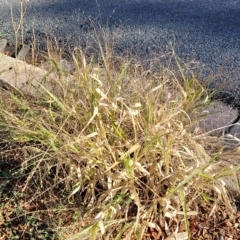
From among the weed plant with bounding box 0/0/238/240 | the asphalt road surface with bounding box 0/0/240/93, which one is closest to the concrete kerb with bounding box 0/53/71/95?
the weed plant with bounding box 0/0/238/240

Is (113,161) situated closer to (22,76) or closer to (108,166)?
(108,166)

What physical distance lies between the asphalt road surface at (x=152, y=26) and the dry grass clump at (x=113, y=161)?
3.16 ft

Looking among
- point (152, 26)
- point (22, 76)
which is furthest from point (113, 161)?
point (152, 26)

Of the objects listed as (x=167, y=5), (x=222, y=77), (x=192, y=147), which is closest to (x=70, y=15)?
(x=167, y=5)

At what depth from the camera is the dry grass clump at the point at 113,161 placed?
5.83 feet

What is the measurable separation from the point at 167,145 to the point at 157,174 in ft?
Result: 0.41

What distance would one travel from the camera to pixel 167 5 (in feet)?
12.7

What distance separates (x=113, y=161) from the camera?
1.86 meters

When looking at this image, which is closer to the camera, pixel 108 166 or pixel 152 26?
pixel 108 166

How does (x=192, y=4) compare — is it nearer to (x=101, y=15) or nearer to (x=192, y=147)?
(x=101, y=15)

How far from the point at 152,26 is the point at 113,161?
6.34ft

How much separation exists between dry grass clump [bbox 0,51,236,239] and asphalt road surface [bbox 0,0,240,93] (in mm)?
964

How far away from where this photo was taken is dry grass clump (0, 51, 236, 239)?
1778mm

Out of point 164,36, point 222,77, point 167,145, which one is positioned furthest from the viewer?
point 164,36
